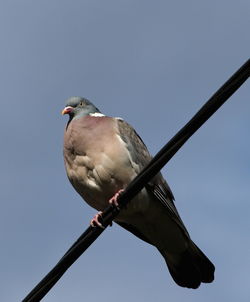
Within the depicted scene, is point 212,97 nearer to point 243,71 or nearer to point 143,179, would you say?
point 243,71

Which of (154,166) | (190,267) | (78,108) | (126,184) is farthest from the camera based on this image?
(78,108)

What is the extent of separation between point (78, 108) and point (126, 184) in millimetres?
1326

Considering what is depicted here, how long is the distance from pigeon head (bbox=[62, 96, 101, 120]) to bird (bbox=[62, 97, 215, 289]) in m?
0.10

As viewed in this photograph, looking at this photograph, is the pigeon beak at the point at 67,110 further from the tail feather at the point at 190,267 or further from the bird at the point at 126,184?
the tail feather at the point at 190,267

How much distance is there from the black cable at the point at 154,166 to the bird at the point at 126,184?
1379 mm

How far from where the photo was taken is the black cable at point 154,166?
3.69 metres

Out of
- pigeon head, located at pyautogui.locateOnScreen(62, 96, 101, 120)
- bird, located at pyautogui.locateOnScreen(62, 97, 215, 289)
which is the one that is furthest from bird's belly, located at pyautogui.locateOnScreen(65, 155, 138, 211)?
pigeon head, located at pyautogui.locateOnScreen(62, 96, 101, 120)

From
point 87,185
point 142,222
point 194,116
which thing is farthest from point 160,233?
point 194,116

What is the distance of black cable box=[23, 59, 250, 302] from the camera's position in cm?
369

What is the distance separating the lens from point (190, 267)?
685 cm

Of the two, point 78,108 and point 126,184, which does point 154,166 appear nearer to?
point 126,184

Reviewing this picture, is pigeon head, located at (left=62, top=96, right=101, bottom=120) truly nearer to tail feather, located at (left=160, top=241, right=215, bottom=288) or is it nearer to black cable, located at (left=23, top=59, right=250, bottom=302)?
tail feather, located at (left=160, top=241, right=215, bottom=288)

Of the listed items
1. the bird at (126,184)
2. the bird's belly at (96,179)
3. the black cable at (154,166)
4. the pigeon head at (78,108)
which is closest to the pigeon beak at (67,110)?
the pigeon head at (78,108)

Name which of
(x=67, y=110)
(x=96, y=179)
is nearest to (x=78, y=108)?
(x=67, y=110)
